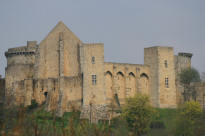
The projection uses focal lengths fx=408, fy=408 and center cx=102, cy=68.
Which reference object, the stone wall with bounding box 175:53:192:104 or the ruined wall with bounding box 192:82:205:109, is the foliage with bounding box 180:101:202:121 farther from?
the ruined wall with bounding box 192:82:205:109

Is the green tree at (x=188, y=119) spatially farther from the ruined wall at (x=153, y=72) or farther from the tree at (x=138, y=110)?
the ruined wall at (x=153, y=72)

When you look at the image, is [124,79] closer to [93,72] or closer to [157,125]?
[93,72]

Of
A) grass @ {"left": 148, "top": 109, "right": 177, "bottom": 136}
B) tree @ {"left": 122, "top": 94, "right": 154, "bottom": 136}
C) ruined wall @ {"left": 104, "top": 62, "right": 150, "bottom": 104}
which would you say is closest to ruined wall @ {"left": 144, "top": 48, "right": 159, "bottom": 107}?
ruined wall @ {"left": 104, "top": 62, "right": 150, "bottom": 104}

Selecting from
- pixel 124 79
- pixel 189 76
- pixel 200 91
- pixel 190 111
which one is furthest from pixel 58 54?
pixel 190 111

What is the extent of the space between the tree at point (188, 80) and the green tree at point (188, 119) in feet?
39.8

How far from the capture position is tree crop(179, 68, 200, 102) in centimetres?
5375

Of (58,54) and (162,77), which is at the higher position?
(58,54)

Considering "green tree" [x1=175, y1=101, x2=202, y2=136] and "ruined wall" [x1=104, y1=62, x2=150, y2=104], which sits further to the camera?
"ruined wall" [x1=104, y1=62, x2=150, y2=104]

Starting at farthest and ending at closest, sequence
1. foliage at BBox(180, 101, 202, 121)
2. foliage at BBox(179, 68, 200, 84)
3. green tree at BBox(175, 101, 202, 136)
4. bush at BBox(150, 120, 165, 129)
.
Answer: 1. foliage at BBox(179, 68, 200, 84)
2. bush at BBox(150, 120, 165, 129)
3. foliage at BBox(180, 101, 202, 121)
4. green tree at BBox(175, 101, 202, 136)

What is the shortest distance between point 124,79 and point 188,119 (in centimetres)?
1383

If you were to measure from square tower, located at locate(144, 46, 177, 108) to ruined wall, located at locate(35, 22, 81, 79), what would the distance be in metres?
9.55

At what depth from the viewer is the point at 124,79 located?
50.1 m

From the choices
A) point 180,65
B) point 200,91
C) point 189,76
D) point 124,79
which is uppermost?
point 180,65

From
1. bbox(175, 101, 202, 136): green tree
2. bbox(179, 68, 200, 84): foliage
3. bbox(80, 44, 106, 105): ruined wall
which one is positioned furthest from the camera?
bbox(179, 68, 200, 84): foliage
